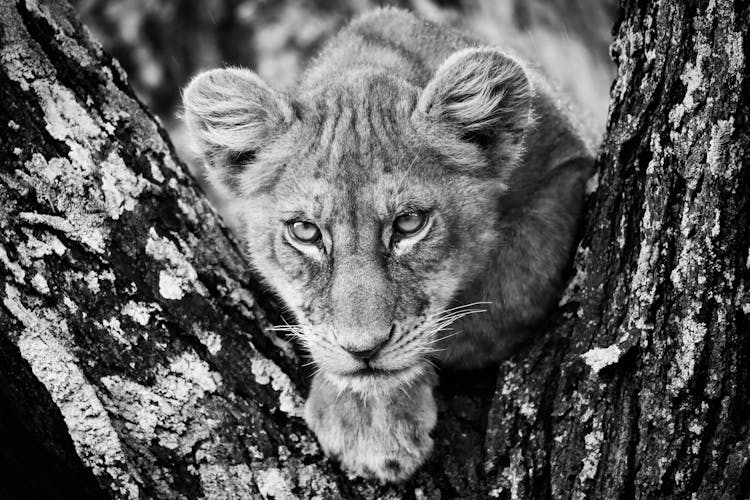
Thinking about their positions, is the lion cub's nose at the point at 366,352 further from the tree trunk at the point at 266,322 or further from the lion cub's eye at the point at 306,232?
the lion cub's eye at the point at 306,232

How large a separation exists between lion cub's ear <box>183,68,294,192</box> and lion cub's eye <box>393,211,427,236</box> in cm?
75

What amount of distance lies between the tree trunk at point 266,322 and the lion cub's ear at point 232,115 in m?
0.40

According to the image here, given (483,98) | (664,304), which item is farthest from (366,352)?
(483,98)

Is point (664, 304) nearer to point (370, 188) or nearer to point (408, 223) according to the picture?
point (408, 223)

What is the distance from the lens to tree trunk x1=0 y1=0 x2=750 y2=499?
9.08 feet

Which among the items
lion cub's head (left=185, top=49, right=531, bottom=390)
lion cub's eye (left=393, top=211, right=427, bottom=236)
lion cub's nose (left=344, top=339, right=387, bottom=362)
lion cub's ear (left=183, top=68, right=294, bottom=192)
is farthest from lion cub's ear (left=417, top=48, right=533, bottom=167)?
lion cub's nose (left=344, top=339, right=387, bottom=362)

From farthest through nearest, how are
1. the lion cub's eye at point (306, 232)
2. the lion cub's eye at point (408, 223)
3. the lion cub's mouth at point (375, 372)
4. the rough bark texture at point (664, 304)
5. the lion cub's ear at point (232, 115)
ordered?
the lion cub's ear at point (232, 115), the lion cub's eye at point (306, 232), the lion cub's eye at point (408, 223), the lion cub's mouth at point (375, 372), the rough bark texture at point (664, 304)

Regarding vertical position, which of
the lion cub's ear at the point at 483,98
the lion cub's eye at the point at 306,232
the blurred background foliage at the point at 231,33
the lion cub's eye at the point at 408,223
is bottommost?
the lion cub's eye at the point at 408,223

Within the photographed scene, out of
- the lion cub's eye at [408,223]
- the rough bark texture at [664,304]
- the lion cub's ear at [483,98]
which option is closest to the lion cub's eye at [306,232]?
the lion cub's eye at [408,223]

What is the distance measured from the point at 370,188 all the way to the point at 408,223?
23 centimetres

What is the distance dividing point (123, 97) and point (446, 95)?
140 cm

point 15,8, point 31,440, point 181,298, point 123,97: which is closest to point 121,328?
point 181,298

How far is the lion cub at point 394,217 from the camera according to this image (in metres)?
3.35

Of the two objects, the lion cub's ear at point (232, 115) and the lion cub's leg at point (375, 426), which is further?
the lion cub's ear at point (232, 115)
